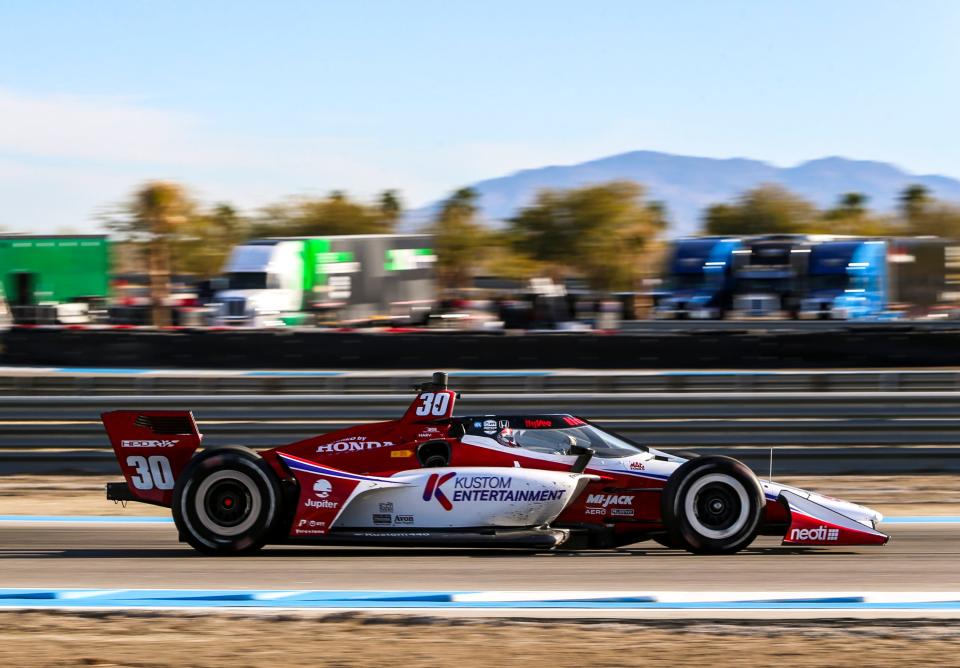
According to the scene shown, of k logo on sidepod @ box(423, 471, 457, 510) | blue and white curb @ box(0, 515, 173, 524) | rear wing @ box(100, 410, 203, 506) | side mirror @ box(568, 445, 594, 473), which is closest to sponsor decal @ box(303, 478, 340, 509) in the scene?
k logo on sidepod @ box(423, 471, 457, 510)

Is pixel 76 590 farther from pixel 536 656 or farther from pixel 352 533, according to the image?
pixel 536 656

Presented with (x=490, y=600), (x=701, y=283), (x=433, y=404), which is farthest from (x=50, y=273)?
(x=490, y=600)

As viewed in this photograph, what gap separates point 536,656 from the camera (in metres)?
5.44

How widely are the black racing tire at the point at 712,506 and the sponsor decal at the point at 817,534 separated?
0.25 m

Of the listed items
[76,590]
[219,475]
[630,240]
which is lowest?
[76,590]

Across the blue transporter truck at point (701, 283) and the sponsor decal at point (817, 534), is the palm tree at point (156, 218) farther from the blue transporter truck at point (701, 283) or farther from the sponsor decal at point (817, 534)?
the sponsor decal at point (817, 534)

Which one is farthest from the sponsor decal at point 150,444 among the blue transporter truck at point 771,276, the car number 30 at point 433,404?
the blue transporter truck at point 771,276

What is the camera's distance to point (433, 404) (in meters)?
8.14

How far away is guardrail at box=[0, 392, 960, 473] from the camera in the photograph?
11.4 metres

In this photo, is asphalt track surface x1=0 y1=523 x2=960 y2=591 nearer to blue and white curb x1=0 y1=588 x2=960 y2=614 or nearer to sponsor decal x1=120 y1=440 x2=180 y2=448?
blue and white curb x1=0 y1=588 x2=960 y2=614

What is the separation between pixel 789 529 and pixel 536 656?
115 inches

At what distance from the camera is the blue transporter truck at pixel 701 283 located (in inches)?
1259

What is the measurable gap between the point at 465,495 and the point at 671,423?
13.9 feet

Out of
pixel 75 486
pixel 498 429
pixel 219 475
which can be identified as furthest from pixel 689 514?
pixel 75 486
